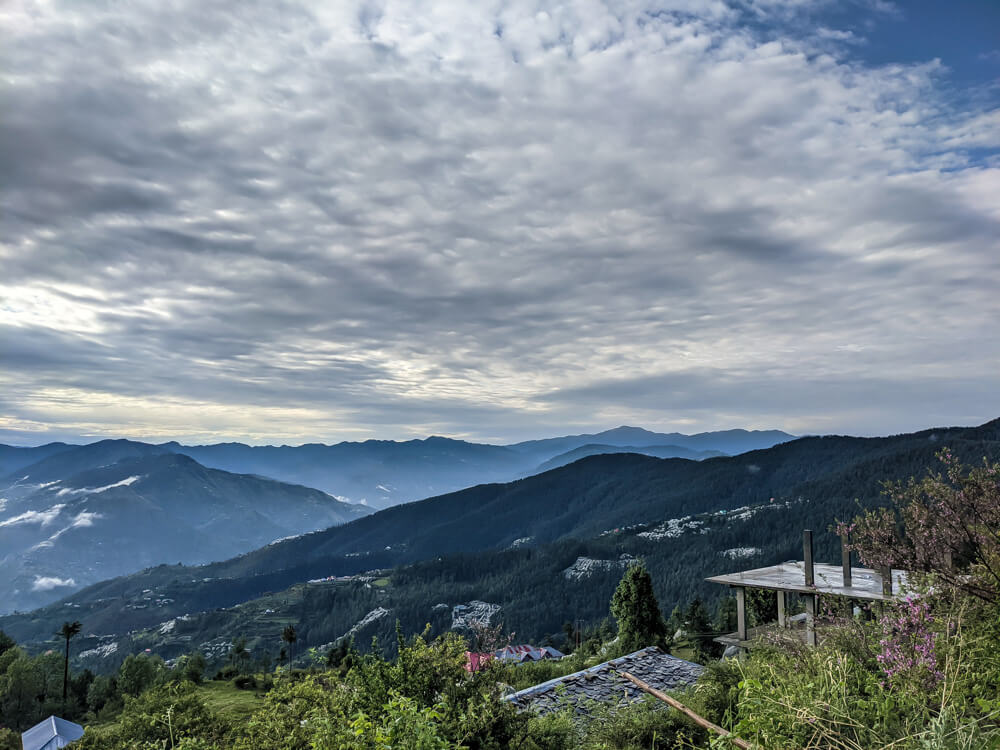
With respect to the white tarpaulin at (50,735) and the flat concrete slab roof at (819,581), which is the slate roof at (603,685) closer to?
the flat concrete slab roof at (819,581)

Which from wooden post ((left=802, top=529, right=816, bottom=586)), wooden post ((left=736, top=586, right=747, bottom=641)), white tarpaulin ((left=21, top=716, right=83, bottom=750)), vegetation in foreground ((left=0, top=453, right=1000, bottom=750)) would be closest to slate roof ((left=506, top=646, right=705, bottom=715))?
vegetation in foreground ((left=0, top=453, right=1000, bottom=750))

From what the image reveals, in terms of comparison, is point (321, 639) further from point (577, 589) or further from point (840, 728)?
point (840, 728)

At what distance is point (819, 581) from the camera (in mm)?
26500

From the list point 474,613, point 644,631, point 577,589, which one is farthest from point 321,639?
point 644,631

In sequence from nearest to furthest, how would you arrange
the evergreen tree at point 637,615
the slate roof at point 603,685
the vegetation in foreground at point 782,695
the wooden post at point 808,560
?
1. the vegetation in foreground at point 782,695
2. the slate roof at point 603,685
3. the wooden post at point 808,560
4. the evergreen tree at point 637,615

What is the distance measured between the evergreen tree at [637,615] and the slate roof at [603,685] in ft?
64.4

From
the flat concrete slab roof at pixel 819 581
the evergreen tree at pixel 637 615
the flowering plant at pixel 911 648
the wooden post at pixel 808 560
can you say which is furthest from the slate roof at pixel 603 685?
the evergreen tree at pixel 637 615

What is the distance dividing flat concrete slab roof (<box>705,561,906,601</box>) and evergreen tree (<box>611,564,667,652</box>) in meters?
12.6

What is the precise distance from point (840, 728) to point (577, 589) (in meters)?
197

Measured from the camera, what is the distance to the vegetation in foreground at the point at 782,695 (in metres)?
3.78

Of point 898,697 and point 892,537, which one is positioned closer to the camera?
point 898,697

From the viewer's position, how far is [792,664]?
643 cm

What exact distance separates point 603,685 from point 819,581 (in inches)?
605

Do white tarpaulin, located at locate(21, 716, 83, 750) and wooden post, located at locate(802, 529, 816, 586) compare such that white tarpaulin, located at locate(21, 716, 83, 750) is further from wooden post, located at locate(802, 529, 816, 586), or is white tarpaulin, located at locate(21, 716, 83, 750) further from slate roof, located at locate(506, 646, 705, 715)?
wooden post, located at locate(802, 529, 816, 586)
